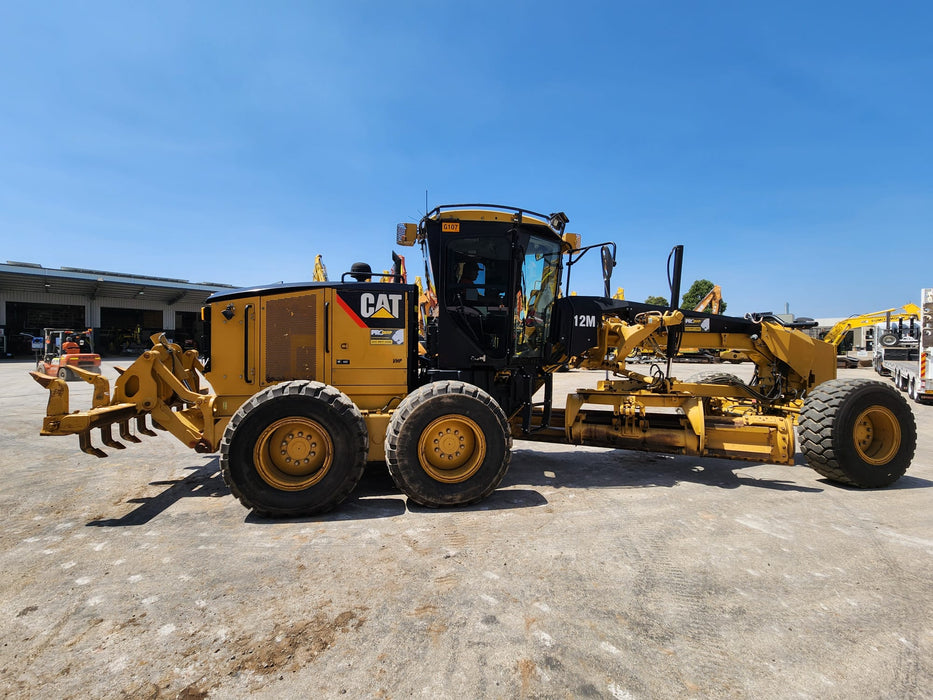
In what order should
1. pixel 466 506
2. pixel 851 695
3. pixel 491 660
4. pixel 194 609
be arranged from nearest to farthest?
pixel 851 695
pixel 491 660
pixel 194 609
pixel 466 506

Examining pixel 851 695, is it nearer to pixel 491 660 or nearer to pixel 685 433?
pixel 491 660

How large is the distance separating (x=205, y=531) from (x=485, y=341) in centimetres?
314

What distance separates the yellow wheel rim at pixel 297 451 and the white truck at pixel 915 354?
15.8 meters

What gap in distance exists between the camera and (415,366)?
5.16 m

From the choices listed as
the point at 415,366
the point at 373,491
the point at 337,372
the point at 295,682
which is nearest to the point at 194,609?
the point at 295,682

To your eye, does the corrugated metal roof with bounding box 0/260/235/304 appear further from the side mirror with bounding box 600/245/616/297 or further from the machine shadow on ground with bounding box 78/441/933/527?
the side mirror with bounding box 600/245/616/297

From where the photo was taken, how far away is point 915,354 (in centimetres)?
1689

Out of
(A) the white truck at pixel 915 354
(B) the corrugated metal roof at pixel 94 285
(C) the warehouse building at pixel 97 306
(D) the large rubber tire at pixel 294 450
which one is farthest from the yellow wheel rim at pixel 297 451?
(B) the corrugated metal roof at pixel 94 285

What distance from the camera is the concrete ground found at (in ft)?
6.84

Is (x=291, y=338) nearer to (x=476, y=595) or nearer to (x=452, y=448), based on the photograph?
(x=452, y=448)

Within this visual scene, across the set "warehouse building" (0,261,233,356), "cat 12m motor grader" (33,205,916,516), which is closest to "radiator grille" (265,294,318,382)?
"cat 12m motor grader" (33,205,916,516)

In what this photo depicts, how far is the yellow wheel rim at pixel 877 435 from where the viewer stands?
4.82m

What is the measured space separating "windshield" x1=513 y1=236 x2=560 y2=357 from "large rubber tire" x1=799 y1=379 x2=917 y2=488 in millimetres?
3027

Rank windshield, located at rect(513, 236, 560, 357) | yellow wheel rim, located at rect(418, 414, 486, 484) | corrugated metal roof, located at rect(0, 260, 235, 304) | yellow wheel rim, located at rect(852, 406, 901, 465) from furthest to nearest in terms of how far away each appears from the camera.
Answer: corrugated metal roof, located at rect(0, 260, 235, 304), windshield, located at rect(513, 236, 560, 357), yellow wheel rim, located at rect(852, 406, 901, 465), yellow wheel rim, located at rect(418, 414, 486, 484)
